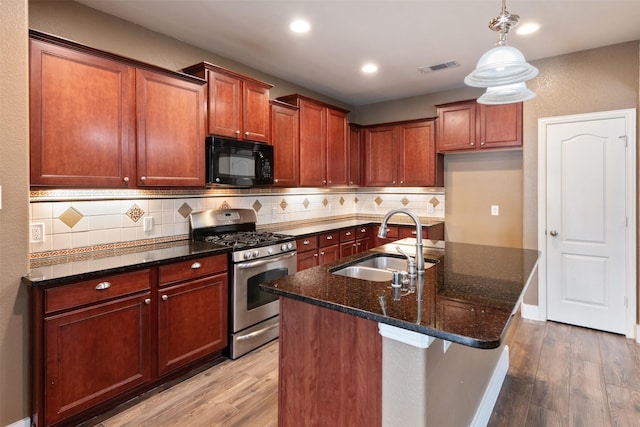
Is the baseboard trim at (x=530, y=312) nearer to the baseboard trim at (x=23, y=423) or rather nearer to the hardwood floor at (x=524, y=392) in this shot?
the hardwood floor at (x=524, y=392)

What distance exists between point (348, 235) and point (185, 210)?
6.82 ft

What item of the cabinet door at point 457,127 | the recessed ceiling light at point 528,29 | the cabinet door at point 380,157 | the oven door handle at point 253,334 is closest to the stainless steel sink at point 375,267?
the oven door handle at point 253,334

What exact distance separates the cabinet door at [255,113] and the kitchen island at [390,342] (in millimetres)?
1876

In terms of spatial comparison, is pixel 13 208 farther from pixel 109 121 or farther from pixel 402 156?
pixel 402 156

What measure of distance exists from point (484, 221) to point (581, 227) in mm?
1124

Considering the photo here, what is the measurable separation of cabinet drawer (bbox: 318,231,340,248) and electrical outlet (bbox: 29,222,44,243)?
8.15 feet

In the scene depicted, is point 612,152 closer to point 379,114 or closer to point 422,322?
point 379,114

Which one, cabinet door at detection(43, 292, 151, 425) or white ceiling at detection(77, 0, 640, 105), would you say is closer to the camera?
cabinet door at detection(43, 292, 151, 425)

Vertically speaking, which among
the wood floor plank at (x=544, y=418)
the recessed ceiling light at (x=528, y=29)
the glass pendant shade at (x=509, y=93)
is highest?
the recessed ceiling light at (x=528, y=29)

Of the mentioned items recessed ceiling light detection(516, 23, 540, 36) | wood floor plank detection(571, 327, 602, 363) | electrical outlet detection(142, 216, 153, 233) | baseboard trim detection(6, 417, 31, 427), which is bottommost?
wood floor plank detection(571, 327, 602, 363)

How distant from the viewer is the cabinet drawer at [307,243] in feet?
12.1

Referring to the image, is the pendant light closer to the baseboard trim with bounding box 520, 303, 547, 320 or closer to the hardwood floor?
the hardwood floor

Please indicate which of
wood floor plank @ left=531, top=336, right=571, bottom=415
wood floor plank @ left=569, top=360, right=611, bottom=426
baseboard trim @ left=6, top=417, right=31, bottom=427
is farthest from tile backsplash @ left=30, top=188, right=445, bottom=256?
wood floor plank @ left=569, top=360, right=611, bottom=426

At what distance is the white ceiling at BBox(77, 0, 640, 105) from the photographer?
2.54 m
